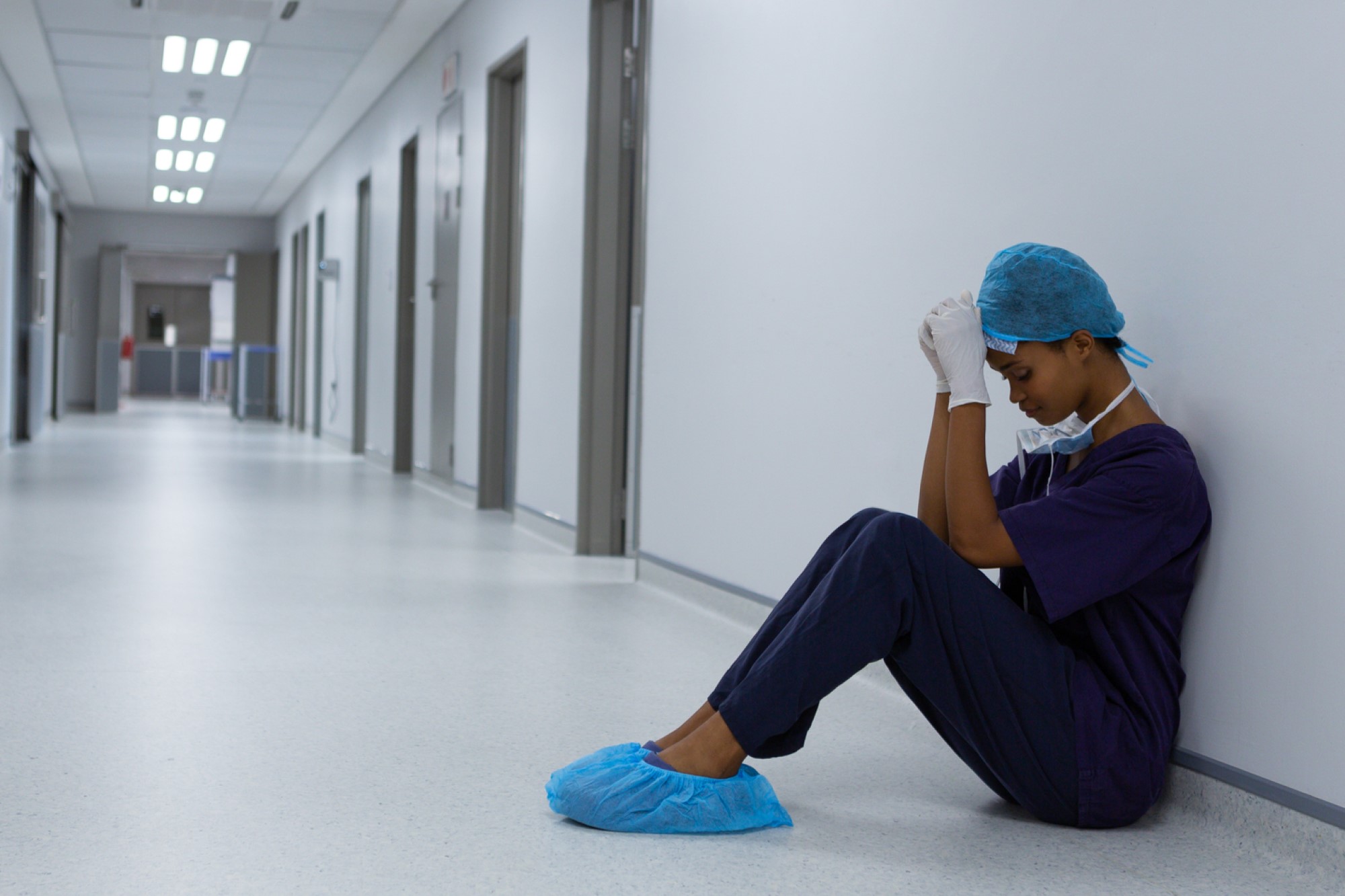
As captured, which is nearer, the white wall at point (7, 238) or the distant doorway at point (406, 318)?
the distant doorway at point (406, 318)

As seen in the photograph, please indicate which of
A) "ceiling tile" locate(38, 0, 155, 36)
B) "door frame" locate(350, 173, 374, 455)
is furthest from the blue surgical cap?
"door frame" locate(350, 173, 374, 455)

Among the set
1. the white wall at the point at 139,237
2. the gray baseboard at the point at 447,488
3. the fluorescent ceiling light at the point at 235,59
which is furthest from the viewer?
the white wall at the point at 139,237

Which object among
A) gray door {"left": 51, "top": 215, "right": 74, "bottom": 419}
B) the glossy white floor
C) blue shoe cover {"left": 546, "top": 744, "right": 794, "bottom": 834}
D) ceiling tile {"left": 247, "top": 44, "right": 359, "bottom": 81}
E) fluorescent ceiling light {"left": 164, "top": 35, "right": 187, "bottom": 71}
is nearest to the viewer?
the glossy white floor

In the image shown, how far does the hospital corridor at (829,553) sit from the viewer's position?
63.4 inches

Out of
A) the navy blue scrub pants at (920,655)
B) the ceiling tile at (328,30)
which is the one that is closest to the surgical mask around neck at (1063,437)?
the navy blue scrub pants at (920,655)

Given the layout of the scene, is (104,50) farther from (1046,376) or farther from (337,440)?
(1046,376)

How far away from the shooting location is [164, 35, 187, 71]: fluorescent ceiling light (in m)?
7.86

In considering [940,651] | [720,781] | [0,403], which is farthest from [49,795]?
[0,403]

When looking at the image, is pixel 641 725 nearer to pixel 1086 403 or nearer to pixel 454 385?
pixel 1086 403

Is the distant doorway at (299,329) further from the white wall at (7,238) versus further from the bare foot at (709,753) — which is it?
the bare foot at (709,753)

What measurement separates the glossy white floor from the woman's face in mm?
588

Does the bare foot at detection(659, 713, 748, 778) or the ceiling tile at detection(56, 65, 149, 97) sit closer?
the bare foot at detection(659, 713, 748, 778)

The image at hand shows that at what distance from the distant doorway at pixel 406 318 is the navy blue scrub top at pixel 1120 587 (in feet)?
23.9

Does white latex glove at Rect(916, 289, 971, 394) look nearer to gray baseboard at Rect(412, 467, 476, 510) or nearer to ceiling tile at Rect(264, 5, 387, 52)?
gray baseboard at Rect(412, 467, 476, 510)
